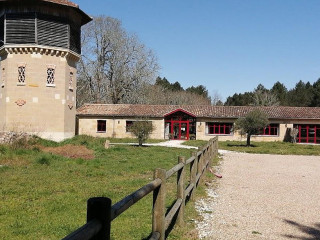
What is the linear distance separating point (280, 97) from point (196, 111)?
41.6 m

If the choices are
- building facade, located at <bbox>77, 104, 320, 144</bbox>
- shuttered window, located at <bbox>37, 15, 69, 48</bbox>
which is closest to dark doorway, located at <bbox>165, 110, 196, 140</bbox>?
building facade, located at <bbox>77, 104, 320, 144</bbox>

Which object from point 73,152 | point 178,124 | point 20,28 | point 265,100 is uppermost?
point 20,28

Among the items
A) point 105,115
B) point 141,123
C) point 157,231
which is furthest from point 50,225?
point 105,115

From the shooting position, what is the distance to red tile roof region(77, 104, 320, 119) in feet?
117

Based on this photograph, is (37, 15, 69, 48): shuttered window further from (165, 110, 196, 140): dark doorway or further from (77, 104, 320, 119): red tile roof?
A: (165, 110, 196, 140): dark doorway

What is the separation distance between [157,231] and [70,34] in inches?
916

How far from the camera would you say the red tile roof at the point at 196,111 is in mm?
35531

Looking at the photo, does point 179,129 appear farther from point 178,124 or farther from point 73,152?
point 73,152

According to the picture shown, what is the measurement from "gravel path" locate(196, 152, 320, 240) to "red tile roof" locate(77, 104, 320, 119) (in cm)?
2446

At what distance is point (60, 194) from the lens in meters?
7.69

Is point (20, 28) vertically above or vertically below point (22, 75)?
above

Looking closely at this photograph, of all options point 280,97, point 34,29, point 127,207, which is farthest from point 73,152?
point 280,97

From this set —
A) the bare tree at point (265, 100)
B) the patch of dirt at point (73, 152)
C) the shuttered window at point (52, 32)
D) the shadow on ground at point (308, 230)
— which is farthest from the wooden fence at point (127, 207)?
the bare tree at point (265, 100)

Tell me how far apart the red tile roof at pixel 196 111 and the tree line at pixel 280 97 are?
28.5 meters
